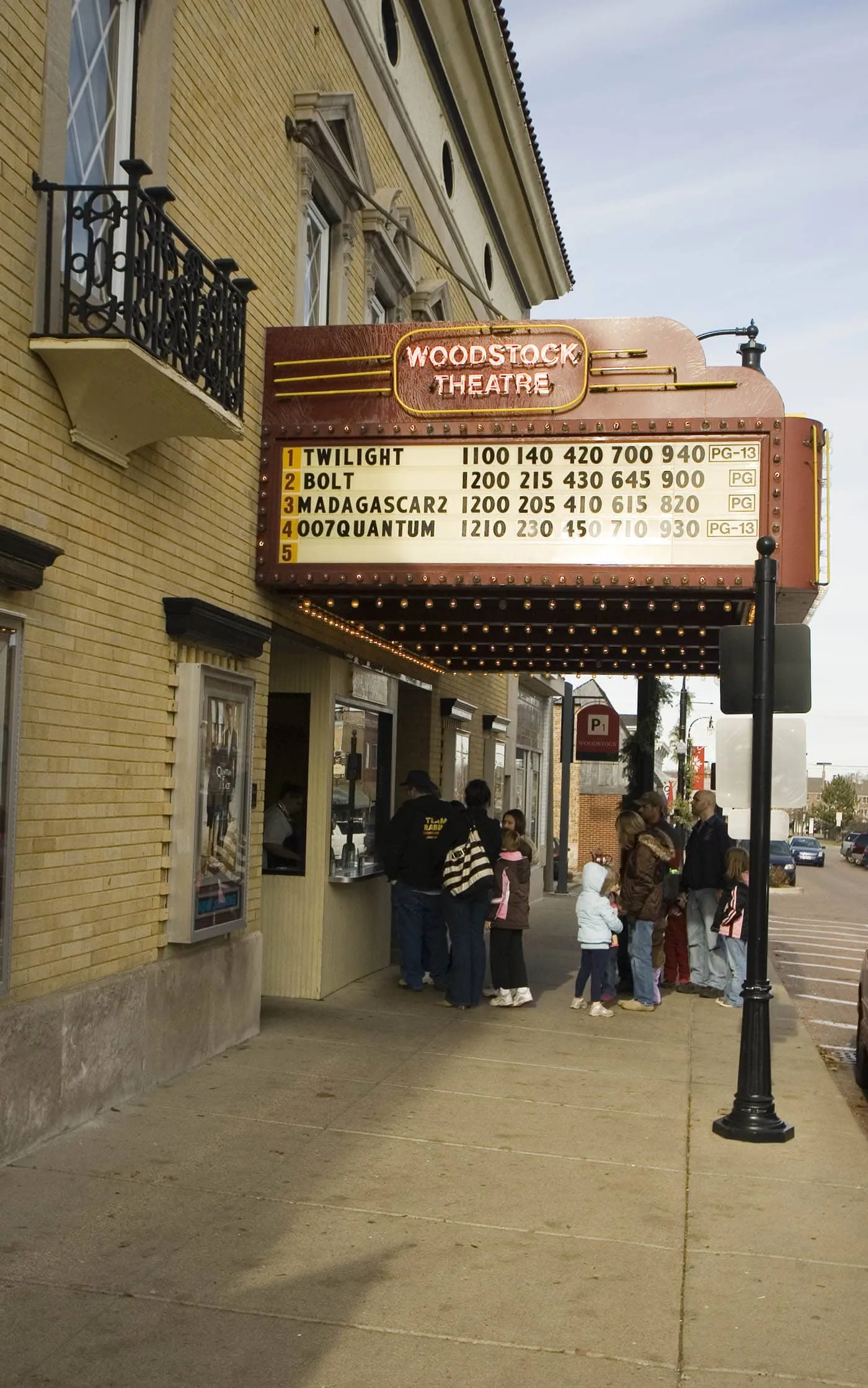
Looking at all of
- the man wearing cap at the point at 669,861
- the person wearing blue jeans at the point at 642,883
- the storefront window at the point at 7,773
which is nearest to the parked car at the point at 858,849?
the man wearing cap at the point at 669,861

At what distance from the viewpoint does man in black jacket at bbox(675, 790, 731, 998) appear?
13.1 m

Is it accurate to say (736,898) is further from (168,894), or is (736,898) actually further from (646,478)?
(168,894)

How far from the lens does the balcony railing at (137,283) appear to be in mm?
6641

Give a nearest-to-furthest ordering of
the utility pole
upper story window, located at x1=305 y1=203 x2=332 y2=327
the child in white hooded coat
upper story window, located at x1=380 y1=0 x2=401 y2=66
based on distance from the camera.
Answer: upper story window, located at x1=305 y1=203 x2=332 y2=327, the child in white hooded coat, upper story window, located at x1=380 y1=0 x2=401 y2=66, the utility pole

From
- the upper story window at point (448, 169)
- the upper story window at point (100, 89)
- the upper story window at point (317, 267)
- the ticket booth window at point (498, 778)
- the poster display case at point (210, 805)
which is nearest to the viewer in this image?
the upper story window at point (100, 89)

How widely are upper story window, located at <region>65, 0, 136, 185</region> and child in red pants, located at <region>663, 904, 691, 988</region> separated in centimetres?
906

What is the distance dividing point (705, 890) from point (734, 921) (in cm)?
109

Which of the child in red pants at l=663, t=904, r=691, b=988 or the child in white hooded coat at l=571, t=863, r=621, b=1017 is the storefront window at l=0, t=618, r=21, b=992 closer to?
the child in white hooded coat at l=571, t=863, r=621, b=1017

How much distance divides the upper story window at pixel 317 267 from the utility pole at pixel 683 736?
16.2 m

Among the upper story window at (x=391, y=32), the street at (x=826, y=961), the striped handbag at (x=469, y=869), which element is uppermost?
the upper story window at (x=391, y=32)

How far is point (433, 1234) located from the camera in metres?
5.88

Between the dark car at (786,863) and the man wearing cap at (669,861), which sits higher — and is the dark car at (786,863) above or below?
below

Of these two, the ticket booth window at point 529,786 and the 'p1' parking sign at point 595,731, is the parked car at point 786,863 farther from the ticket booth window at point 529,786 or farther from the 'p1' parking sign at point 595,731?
the 'p1' parking sign at point 595,731

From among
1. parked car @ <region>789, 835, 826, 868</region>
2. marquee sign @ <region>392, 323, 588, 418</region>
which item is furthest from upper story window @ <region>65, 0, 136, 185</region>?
parked car @ <region>789, 835, 826, 868</region>
